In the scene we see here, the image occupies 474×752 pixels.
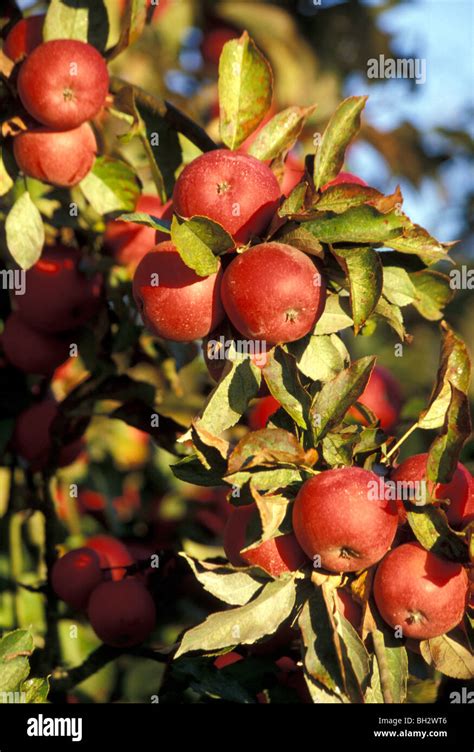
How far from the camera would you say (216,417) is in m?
1.04

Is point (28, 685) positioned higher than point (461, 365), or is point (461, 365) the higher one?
point (461, 365)

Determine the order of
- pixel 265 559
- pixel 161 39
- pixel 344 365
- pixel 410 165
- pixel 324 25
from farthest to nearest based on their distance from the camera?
pixel 410 165 → pixel 324 25 → pixel 161 39 → pixel 344 365 → pixel 265 559

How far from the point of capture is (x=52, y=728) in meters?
Answer: 1.13

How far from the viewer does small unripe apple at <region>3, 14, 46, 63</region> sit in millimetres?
1278

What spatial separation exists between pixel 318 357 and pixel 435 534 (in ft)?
0.84

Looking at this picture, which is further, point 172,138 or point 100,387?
point 100,387

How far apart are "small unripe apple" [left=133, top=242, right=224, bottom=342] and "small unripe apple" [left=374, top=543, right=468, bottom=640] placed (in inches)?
13.1

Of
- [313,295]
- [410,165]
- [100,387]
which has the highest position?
[410,165]

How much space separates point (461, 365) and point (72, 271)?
0.68 meters

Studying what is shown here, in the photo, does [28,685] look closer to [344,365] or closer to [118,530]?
[344,365]

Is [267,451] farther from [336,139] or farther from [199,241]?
[336,139]

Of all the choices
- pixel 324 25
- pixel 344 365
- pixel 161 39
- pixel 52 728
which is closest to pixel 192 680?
pixel 52 728

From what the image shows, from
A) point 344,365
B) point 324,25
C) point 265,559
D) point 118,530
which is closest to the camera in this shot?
point 265,559

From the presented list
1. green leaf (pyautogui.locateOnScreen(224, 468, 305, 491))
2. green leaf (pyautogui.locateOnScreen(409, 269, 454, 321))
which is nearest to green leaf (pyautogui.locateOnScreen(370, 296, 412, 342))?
green leaf (pyautogui.locateOnScreen(409, 269, 454, 321))
